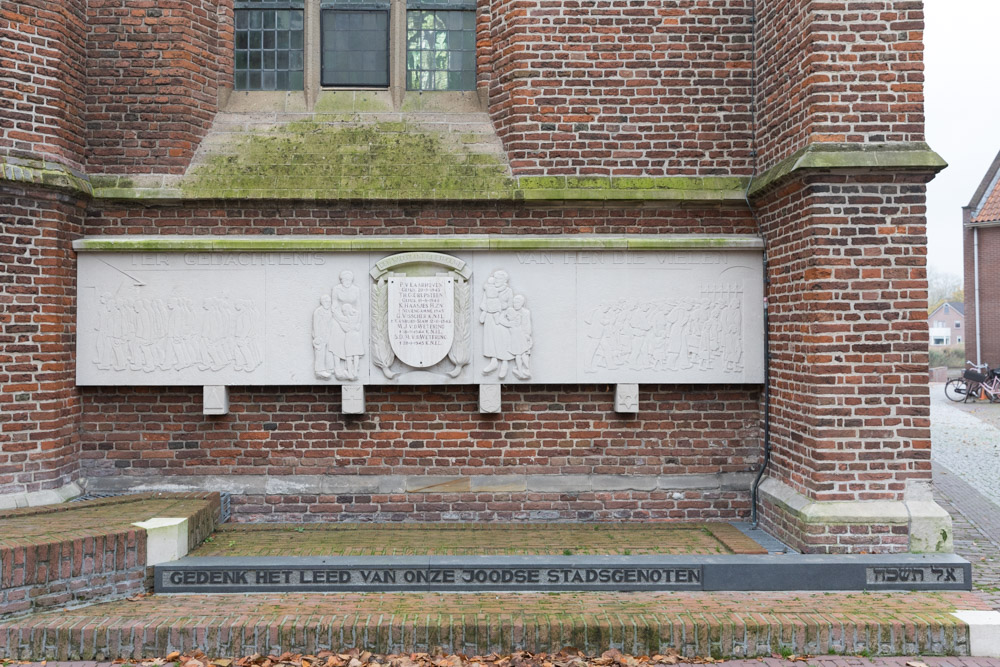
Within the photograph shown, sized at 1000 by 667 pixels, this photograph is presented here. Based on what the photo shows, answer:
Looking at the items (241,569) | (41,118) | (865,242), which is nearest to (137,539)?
(241,569)

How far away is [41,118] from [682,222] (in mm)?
5688

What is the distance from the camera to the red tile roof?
25.7 m

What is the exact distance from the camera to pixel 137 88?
6.96m

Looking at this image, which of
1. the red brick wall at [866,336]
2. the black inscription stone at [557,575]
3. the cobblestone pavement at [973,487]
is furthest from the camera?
the cobblestone pavement at [973,487]

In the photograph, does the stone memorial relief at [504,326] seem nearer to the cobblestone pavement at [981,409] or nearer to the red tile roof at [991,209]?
the cobblestone pavement at [981,409]

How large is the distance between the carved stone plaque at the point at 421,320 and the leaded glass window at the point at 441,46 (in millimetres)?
2246

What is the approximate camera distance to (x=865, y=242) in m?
5.88

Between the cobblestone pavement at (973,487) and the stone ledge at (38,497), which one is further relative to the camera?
the stone ledge at (38,497)

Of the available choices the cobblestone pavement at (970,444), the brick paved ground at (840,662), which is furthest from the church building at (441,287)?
the cobblestone pavement at (970,444)

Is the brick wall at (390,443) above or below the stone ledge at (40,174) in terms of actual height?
below

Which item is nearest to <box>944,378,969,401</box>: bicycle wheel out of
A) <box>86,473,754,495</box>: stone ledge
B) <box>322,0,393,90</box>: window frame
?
<box>86,473,754,495</box>: stone ledge

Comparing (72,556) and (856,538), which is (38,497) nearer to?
(72,556)

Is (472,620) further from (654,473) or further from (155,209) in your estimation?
(155,209)

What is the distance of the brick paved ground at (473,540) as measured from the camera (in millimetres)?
5844
